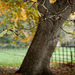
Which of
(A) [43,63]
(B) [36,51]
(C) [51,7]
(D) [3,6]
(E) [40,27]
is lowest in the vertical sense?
(A) [43,63]

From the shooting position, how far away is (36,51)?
4047mm

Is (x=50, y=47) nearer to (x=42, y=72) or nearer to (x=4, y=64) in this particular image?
(x=42, y=72)

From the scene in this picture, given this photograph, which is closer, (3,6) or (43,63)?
(43,63)

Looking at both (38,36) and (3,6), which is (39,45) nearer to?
(38,36)

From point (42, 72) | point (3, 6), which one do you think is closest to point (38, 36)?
point (42, 72)

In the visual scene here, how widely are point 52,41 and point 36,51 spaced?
593mm

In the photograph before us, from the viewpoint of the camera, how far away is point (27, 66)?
412cm

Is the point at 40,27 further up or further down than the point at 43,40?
further up

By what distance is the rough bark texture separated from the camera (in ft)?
13.1

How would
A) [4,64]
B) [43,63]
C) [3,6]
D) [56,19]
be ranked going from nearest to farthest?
[56,19]
[43,63]
[4,64]
[3,6]

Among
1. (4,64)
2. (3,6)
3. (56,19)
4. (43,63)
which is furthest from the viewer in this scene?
(3,6)

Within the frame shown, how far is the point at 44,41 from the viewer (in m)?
4.01

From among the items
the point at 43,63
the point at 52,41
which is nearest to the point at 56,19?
the point at 52,41

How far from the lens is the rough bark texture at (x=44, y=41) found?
3990 mm
